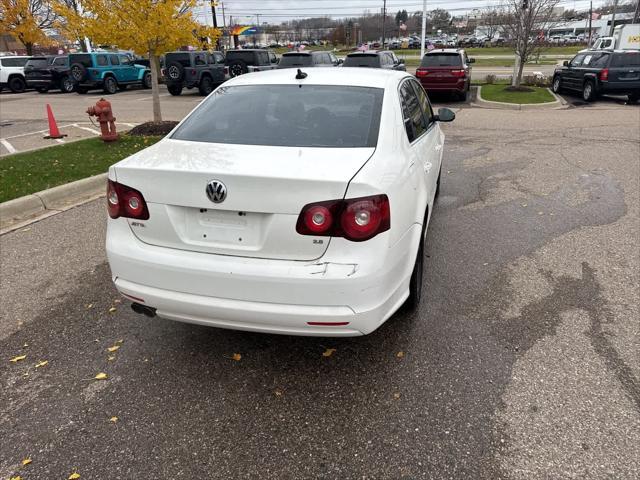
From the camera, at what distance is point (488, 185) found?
23.0ft

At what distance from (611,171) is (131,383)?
7.51m

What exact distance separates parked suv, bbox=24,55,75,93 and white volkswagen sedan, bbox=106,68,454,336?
23.7 meters

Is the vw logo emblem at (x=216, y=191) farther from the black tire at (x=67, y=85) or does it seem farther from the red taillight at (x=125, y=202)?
the black tire at (x=67, y=85)

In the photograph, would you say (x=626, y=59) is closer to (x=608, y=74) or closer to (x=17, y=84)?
(x=608, y=74)

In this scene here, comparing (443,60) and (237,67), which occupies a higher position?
(443,60)

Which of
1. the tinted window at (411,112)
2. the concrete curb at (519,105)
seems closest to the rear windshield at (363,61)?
the concrete curb at (519,105)

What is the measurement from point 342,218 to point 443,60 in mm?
15958

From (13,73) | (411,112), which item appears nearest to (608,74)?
(411,112)

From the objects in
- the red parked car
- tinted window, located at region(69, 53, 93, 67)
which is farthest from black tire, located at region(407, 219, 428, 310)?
tinted window, located at region(69, 53, 93, 67)

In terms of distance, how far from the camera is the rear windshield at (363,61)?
17.3 metres

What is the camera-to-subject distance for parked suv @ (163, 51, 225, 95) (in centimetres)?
2003

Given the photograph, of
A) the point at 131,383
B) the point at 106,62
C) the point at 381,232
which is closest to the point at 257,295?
the point at 381,232

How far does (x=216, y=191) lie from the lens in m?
2.51

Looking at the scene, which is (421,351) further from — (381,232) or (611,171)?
(611,171)
